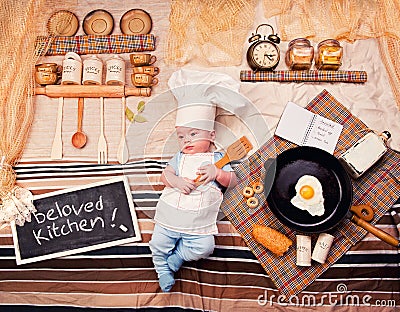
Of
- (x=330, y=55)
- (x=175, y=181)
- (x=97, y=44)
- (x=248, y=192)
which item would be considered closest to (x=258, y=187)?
(x=248, y=192)

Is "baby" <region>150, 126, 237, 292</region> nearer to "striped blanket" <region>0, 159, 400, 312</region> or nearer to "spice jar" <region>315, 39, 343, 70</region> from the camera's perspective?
"striped blanket" <region>0, 159, 400, 312</region>

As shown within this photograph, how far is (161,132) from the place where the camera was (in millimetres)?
1636

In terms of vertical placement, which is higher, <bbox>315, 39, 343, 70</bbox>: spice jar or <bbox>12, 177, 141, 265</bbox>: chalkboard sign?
<bbox>315, 39, 343, 70</bbox>: spice jar

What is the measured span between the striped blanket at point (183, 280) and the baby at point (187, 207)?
2.3 inches

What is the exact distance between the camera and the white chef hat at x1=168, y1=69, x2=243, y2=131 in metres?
1.51

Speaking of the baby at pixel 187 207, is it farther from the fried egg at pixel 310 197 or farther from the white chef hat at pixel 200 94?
the fried egg at pixel 310 197

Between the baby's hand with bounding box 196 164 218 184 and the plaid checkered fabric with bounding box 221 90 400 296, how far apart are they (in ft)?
0.39

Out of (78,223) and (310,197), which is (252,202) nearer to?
(310,197)

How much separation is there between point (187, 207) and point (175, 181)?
9 centimetres

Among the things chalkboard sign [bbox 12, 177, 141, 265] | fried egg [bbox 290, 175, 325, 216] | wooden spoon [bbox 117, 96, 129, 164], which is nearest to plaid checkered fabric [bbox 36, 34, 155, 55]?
wooden spoon [bbox 117, 96, 129, 164]

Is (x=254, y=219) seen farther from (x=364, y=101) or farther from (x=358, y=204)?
(x=364, y=101)

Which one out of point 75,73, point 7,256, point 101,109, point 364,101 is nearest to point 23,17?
point 75,73

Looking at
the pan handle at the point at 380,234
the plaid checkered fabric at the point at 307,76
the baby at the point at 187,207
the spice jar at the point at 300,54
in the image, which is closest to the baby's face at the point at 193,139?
the baby at the point at 187,207

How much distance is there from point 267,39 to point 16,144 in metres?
0.90
